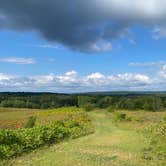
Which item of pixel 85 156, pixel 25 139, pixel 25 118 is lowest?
pixel 25 118

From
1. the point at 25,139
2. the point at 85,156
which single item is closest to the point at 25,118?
the point at 25,139

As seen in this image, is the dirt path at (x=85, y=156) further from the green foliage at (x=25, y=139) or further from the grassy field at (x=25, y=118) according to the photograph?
the grassy field at (x=25, y=118)

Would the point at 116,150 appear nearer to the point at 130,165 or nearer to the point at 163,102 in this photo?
the point at 130,165

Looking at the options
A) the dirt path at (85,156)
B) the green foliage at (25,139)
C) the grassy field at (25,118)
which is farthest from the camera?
the grassy field at (25,118)

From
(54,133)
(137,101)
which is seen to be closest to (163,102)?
(137,101)

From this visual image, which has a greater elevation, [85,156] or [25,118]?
[85,156]

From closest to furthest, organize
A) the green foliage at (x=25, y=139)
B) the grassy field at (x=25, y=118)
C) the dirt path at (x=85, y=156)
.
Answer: the dirt path at (x=85, y=156) → the green foliage at (x=25, y=139) → the grassy field at (x=25, y=118)

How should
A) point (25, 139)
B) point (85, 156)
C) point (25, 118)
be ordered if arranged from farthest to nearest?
point (25, 118)
point (25, 139)
point (85, 156)

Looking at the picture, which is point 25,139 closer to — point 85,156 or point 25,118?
point 85,156

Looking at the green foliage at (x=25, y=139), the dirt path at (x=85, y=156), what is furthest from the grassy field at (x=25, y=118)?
the dirt path at (x=85, y=156)

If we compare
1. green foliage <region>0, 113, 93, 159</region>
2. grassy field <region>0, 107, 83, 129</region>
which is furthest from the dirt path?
grassy field <region>0, 107, 83, 129</region>

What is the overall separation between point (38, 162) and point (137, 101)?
107 meters

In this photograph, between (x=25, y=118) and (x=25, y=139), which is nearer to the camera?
(x=25, y=139)

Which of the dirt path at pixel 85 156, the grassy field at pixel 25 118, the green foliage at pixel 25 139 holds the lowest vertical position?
the grassy field at pixel 25 118
